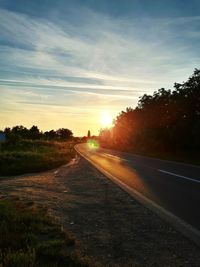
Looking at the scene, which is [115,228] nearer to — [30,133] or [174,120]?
[174,120]

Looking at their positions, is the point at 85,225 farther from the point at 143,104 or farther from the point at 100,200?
the point at 143,104

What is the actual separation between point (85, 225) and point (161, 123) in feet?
128

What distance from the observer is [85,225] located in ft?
25.5

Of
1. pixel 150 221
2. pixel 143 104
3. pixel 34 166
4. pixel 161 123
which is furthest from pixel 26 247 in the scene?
pixel 143 104

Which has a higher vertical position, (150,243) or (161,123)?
(161,123)

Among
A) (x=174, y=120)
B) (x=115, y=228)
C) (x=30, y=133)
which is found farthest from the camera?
(x=30, y=133)

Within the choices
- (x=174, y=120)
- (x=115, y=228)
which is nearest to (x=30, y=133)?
(x=174, y=120)

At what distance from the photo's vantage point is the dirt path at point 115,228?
5.67 meters

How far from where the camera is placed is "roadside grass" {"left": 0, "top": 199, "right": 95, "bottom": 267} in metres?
5.10

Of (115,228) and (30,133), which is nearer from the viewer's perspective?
(115,228)

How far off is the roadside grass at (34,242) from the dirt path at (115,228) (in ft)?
1.06

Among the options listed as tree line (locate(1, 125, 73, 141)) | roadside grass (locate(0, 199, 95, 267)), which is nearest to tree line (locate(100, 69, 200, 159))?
roadside grass (locate(0, 199, 95, 267))

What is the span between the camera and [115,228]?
24.5ft

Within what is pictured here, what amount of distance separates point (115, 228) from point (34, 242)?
1.95 m
